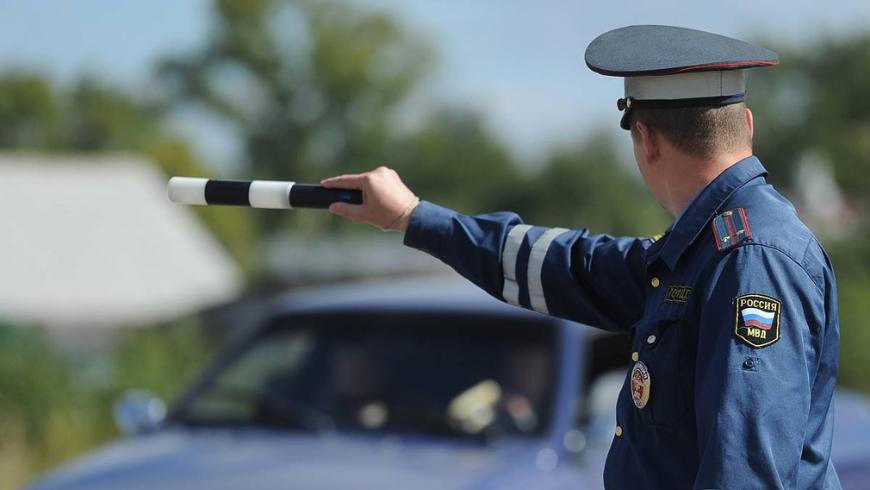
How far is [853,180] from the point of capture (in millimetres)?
65188

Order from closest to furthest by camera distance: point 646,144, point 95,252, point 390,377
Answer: point 646,144
point 390,377
point 95,252

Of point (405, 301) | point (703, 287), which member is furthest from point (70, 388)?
point (703, 287)

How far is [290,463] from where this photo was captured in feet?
13.5

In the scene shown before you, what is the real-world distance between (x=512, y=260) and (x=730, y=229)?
577mm

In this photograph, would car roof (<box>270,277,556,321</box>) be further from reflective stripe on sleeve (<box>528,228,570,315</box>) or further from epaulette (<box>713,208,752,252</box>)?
epaulette (<box>713,208,752,252</box>)

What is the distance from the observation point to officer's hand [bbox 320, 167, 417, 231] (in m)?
2.51

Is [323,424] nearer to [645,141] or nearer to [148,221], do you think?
[645,141]

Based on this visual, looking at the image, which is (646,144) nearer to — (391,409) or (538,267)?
(538,267)

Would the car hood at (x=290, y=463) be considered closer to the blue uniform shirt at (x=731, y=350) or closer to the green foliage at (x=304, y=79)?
the blue uniform shirt at (x=731, y=350)

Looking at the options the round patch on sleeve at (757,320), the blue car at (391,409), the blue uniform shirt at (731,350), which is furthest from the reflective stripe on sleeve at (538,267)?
the blue car at (391,409)

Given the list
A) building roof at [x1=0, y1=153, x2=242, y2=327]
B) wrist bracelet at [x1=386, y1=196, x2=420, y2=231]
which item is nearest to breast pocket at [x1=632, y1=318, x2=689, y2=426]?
wrist bracelet at [x1=386, y1=196, x2=420, y2=231]

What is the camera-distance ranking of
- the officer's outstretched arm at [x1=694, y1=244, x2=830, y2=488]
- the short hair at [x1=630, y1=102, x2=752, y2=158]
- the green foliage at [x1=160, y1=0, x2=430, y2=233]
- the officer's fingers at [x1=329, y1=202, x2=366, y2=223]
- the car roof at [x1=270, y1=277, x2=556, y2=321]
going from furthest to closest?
the green foliage at [x1=160, y1=0, x2=430, y2=233], the car roof at [x1=270, y1=277, x2=556, y2=321], the officer's fingers at [x1=329, y1=202, x2=366, y2=223], the short hair at [x1=630, y1=102, x2=752, y2=158], the officer's outstretched arm at [x1=694, y1=244, x2=830, y2=488]

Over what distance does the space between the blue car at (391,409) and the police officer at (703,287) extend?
1573 millimetres

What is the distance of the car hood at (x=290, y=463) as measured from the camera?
396 cm
